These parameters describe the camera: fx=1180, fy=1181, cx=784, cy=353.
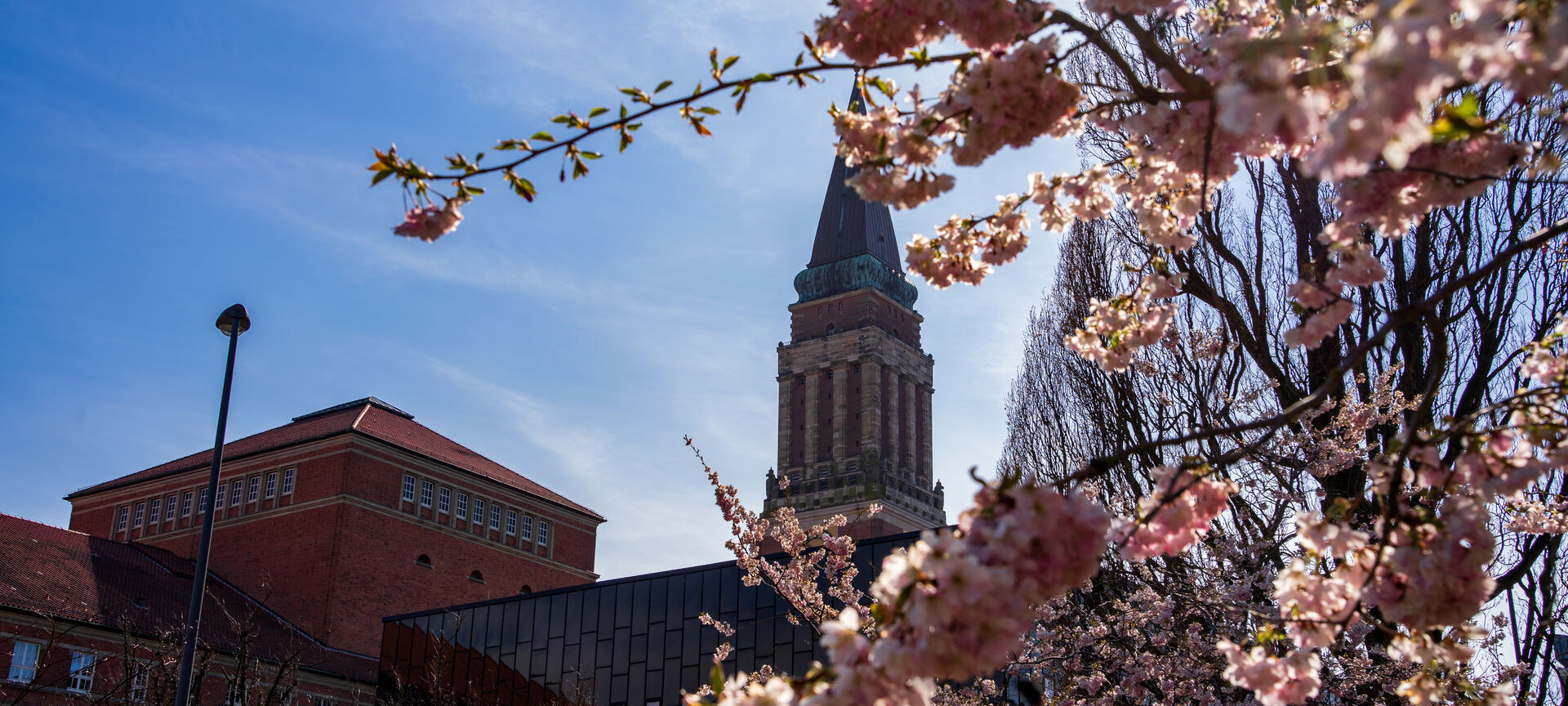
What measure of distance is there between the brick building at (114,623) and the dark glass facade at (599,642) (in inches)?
97.6

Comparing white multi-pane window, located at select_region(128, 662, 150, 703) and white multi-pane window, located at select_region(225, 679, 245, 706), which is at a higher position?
white multi-pane window, located at select_region(128, 662, 150, 703)

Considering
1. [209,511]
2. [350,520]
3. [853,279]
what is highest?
[853,279]

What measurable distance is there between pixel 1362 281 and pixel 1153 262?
982 millimetres

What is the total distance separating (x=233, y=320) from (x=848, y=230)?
67.1m

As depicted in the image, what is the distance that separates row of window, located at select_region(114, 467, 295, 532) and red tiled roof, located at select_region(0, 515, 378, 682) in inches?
150

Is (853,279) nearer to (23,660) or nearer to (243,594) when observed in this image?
(243,594)

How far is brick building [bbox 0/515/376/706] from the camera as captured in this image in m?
32.3

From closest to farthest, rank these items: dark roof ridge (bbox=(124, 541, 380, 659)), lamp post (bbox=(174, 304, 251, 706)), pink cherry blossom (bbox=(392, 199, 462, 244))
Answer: pink cherry blossom (bbox=(392, 199, 462, 244)) → lamp post (bbox=(174, 304, 251, 706)) → dark roof ridge (bbox=(124, 541, 380, 659))

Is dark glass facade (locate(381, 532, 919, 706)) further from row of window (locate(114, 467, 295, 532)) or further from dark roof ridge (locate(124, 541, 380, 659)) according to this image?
row of window (locate(114, 467, 295, 532))

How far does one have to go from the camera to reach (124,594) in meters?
38.4

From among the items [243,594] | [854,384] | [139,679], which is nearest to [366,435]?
[243,594]

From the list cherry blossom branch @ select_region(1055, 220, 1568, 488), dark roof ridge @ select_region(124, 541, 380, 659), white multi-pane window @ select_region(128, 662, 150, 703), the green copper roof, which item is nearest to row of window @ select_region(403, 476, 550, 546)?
dark roof ridge @ select_region(124, 541, 380, 659)

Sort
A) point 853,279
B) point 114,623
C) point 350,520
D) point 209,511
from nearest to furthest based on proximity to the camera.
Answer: point 209,511
point 114,623
point 350,520
point 853,279

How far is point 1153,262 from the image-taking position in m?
6.03
